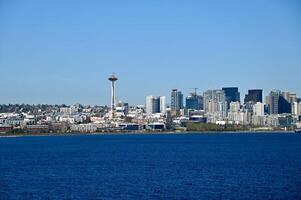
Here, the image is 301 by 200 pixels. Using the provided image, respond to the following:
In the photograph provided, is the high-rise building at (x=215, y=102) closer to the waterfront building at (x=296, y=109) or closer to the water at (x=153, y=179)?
the waterfront building at (x=296, y=109)

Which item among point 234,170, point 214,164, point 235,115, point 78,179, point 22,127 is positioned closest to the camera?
point 78,179

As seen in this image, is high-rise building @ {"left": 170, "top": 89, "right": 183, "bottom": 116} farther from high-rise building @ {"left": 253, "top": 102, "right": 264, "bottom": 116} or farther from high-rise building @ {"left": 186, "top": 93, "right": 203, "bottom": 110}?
high-rise building @ {"left": 253, "top": 102, "right": 264, "bottom": 116}

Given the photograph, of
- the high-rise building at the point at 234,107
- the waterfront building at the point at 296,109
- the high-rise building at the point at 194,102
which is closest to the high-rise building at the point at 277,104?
the waterfront building at the point at 296,109

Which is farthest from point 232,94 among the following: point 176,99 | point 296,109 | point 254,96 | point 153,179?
point 153,179

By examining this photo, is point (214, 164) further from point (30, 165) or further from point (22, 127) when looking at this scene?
point (22, 127)

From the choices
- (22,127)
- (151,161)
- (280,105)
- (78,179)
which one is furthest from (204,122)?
(78,179)

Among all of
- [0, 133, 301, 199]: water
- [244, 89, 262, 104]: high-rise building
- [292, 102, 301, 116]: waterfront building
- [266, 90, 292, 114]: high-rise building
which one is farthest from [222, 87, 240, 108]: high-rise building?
[0, 133, 301, 199]: water
